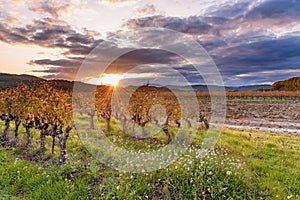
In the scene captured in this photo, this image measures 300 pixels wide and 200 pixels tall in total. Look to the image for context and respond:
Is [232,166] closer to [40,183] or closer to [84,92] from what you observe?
[40,183]

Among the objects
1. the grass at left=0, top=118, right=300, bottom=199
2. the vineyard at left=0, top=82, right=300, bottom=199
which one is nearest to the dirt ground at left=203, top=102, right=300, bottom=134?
the vineyard at left=0, top=82, right=300, bottom=199

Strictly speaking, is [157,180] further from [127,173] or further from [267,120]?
[267,120]

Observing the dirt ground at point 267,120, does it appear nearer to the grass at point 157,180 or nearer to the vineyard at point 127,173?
the vineyard at point 127,173

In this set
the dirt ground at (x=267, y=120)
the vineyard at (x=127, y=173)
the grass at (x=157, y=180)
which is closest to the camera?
the grass at (x=157, y=180)

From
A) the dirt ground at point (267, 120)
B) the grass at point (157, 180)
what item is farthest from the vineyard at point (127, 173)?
the dirt ground at point (267, 120)

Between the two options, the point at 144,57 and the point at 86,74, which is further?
the point at 144,57

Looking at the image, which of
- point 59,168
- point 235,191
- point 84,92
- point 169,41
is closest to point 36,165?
point 59,168

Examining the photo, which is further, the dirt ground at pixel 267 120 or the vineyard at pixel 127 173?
the dirt ground at pixel 267 120

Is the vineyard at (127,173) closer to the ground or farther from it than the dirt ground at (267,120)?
farther from it

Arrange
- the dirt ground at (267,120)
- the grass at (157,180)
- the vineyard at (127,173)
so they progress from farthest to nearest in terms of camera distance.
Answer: the dirt ground at (267,120) → the vineyard at (127,173) → the grass at (157,180)

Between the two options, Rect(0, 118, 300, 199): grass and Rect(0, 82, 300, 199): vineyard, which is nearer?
Rect(0, 118, 300, 199): grass

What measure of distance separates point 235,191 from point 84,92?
1322 cm

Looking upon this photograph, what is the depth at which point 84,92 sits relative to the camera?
664 inches

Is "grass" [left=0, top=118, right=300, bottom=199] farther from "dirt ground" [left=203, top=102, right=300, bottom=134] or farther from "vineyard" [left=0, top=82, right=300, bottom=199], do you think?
"dirt ground" [left=203, top=102, right=300, bottom=134]
